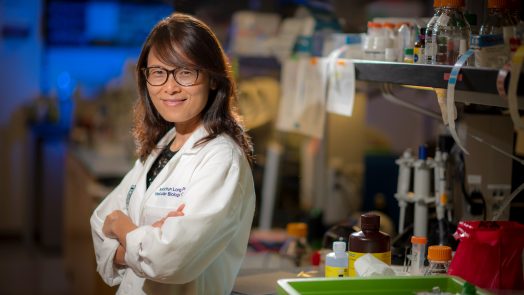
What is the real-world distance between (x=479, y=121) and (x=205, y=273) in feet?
3.07

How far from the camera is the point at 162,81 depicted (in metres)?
2.39

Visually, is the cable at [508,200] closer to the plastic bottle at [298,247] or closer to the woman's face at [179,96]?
the woman's face at [179,96]

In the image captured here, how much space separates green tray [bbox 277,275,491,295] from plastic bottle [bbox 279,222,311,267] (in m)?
1.30

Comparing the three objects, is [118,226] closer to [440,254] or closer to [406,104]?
[440,254]

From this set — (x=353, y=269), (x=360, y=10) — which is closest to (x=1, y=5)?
(x=360, y=10)

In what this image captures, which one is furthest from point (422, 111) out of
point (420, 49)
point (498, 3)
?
point (498, 3)

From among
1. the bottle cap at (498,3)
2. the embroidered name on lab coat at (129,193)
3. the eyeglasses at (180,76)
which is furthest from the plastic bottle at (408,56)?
the embroidered name on lab coat at (129,193)

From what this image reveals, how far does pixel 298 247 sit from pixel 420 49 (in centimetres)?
124

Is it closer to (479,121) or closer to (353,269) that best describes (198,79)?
(353,269)

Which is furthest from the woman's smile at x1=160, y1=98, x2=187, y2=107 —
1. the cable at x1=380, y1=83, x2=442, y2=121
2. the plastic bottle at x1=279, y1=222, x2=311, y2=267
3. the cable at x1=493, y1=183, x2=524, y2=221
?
the plastic bottle at x1=279, y1=222, x2=311, y2=267

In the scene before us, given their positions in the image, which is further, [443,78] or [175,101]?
[175,101]

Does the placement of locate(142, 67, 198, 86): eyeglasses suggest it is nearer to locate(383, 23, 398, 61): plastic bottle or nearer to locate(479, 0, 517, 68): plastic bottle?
locate(383, 23, 398, 61): plastic bottle

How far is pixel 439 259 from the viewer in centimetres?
228

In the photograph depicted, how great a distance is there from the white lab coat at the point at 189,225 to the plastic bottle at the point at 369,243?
0.29m
